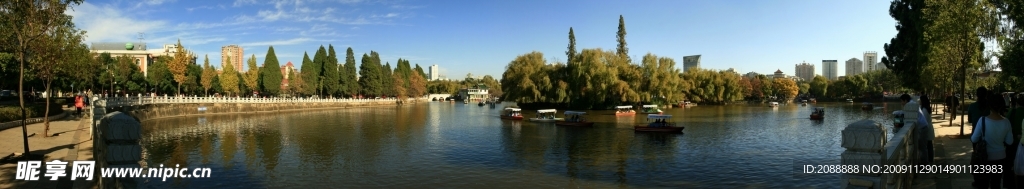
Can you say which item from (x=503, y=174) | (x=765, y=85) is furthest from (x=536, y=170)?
(x=765, y=85)

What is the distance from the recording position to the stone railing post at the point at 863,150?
4914mm

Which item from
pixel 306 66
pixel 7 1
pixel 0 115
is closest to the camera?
pixel 7 1

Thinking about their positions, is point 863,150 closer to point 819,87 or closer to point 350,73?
point 350,73

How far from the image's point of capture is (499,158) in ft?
68.0

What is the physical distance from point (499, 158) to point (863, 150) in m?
16.2

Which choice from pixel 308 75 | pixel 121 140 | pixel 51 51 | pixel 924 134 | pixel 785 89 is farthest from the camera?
pixel 785 89

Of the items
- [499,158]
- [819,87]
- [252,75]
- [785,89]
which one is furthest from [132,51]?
[819,87]

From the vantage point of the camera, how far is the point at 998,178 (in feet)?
24.6

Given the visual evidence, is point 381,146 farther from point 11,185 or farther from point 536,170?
point 11,185

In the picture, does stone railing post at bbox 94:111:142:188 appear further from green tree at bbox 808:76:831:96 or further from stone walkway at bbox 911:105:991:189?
green tree at bbox 808:76:831:96

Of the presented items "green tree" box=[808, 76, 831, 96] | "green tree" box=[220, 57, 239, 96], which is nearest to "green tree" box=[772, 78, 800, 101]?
"green tree" box=[808, 76, 831, 96]

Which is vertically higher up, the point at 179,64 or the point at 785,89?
the point at 179,64

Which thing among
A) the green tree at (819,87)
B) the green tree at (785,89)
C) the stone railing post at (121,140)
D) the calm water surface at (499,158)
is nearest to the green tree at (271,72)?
the calm water surface at (499,158)

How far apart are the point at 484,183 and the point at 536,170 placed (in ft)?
8.54
